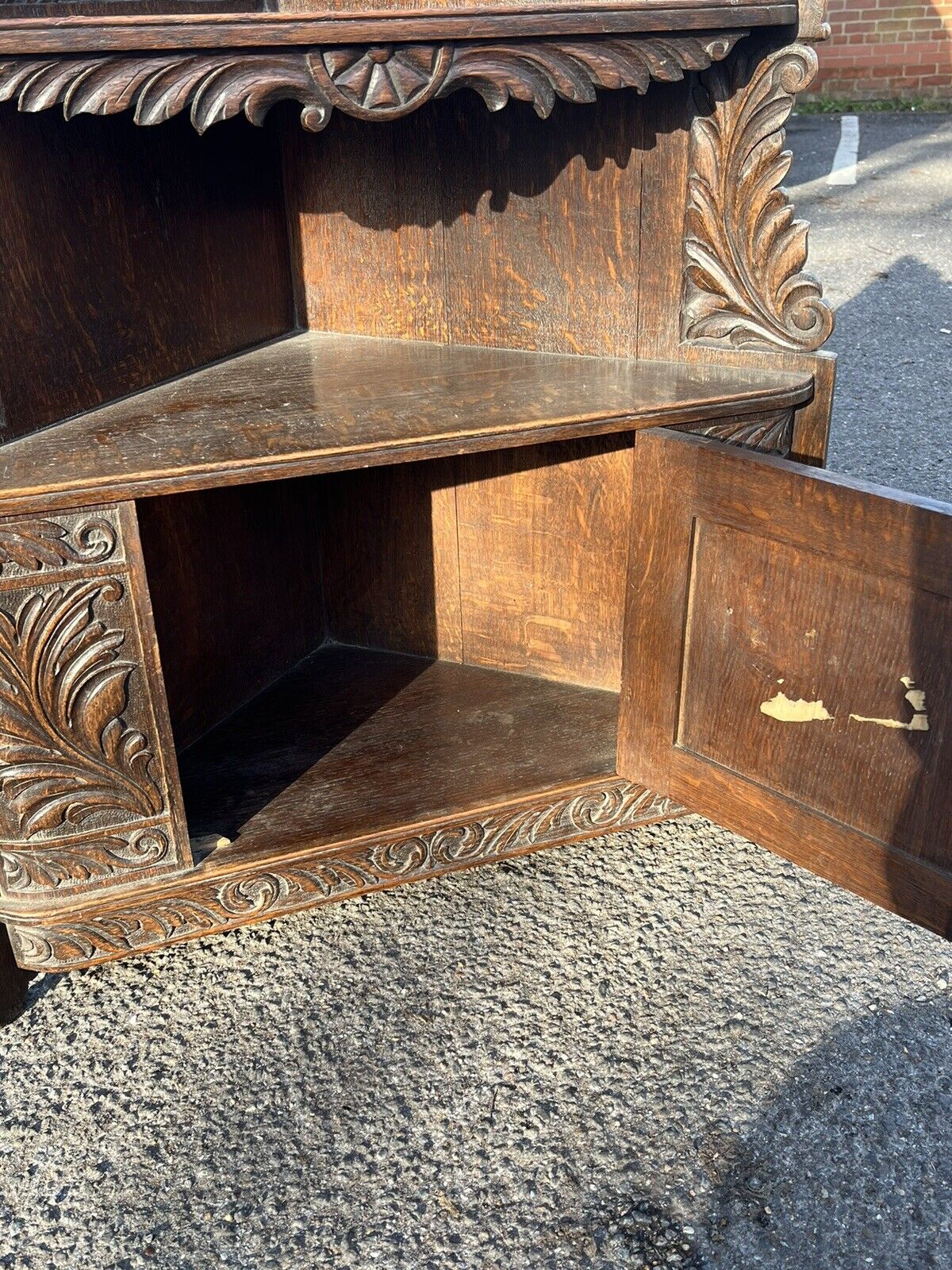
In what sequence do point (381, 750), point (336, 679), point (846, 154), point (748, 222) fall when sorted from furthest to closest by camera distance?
point (846, 154) → point (336, 679) → point (381, 750) → point (748, 222)

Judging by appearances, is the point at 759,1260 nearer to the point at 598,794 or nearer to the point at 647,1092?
the point at 647,1092

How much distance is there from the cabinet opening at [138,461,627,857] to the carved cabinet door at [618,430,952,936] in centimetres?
26

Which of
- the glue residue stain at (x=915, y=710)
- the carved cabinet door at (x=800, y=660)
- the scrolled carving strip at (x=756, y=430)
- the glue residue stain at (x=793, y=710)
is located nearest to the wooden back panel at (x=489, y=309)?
the scrolled carving strip at (x=756, y=430)

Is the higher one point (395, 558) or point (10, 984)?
point (395, 558)

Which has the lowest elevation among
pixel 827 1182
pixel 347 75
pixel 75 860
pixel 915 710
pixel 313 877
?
pixel 827 1182

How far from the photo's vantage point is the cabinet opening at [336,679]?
5.47ft

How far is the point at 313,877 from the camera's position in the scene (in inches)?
61.9

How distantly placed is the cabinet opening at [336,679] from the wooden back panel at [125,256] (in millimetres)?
258

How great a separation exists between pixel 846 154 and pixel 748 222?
21.8 ft

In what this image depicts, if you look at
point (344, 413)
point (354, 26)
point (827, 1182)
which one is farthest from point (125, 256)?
point (827, 1182)

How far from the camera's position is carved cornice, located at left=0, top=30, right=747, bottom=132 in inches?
45.6

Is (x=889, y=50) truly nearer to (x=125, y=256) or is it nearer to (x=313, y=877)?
(x=125, y=256)

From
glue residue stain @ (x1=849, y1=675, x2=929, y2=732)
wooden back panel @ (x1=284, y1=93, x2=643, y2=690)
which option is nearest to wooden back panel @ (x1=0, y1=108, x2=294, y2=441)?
wooden back panel @ (x1=284, y1=93, x2=643, y2=690)

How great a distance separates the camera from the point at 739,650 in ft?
4.66
